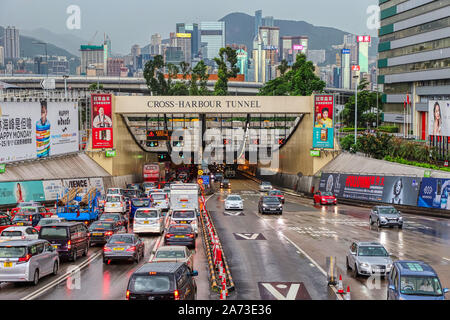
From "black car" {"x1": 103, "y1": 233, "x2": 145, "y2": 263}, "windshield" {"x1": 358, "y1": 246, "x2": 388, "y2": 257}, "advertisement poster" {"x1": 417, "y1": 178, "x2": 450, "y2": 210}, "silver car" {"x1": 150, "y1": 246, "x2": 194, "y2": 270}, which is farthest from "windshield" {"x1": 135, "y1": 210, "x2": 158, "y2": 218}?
"advertisement poster" {"x1": 417, "y1": 178, "x2": 450, "y2": 210}

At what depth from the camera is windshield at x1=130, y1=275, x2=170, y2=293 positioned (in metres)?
16.6

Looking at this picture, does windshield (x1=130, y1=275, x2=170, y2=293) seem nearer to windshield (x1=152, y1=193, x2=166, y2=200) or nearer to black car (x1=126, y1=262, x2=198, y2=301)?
black car (x1=126, y1=262, x2=198, y2=301)

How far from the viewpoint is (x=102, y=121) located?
76625mm

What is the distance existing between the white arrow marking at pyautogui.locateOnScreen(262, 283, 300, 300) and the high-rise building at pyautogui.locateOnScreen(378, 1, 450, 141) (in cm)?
7426

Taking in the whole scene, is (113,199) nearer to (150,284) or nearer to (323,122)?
(150,284)

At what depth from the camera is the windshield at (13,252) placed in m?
22.6

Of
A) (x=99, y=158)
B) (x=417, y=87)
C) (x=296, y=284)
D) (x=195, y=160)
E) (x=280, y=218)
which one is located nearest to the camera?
(x=296, y=284)

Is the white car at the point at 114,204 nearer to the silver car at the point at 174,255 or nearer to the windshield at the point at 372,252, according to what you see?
the silver car at the point at 174,255

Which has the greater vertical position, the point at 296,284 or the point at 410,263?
the point at 410,263

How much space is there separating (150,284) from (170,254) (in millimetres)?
6659

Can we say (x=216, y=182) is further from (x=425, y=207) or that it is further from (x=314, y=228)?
(x=314, y=228)

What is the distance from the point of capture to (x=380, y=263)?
2488 cm

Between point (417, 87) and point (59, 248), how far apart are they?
91987 mm

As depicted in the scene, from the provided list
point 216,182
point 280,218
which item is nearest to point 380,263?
point 280,218
